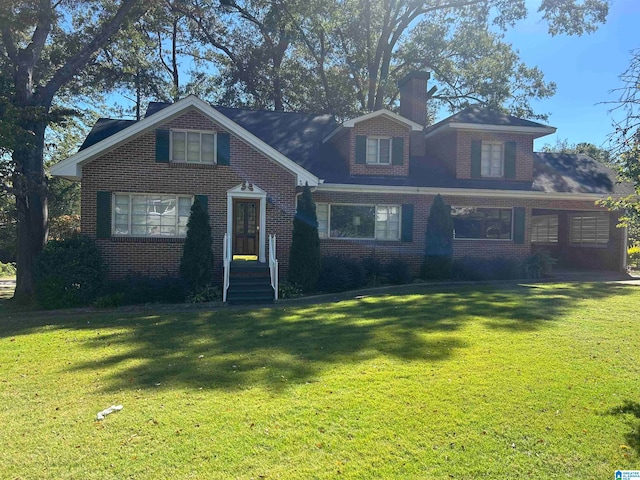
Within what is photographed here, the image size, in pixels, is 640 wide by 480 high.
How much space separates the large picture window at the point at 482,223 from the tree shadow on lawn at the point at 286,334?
4445 millimetres

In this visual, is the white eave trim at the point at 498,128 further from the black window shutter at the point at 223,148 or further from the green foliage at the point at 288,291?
the green foliage at the point at 288,291

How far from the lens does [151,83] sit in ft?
88.2

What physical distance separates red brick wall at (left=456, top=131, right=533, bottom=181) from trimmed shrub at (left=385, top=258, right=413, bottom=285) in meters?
4.58

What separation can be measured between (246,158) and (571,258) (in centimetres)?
1525

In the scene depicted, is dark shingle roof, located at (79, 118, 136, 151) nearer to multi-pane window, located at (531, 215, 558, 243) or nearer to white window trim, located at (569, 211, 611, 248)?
white window trim, located at (569, 211, 611, 248)

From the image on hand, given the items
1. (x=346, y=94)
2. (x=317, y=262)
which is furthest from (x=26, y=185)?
(x=346, y=94)

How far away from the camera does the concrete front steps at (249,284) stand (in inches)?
500

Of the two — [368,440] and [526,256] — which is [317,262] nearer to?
[526,256]

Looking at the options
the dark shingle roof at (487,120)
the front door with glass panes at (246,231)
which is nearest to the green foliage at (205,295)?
the front door with glass panes at (246,231)

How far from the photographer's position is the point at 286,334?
27.5 feet

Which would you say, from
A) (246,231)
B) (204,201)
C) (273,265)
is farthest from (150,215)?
(273,265)

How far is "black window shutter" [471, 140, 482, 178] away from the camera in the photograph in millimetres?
17484

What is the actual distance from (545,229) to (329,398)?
21.0 metres

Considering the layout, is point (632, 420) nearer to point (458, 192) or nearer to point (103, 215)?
point (458, 192)
